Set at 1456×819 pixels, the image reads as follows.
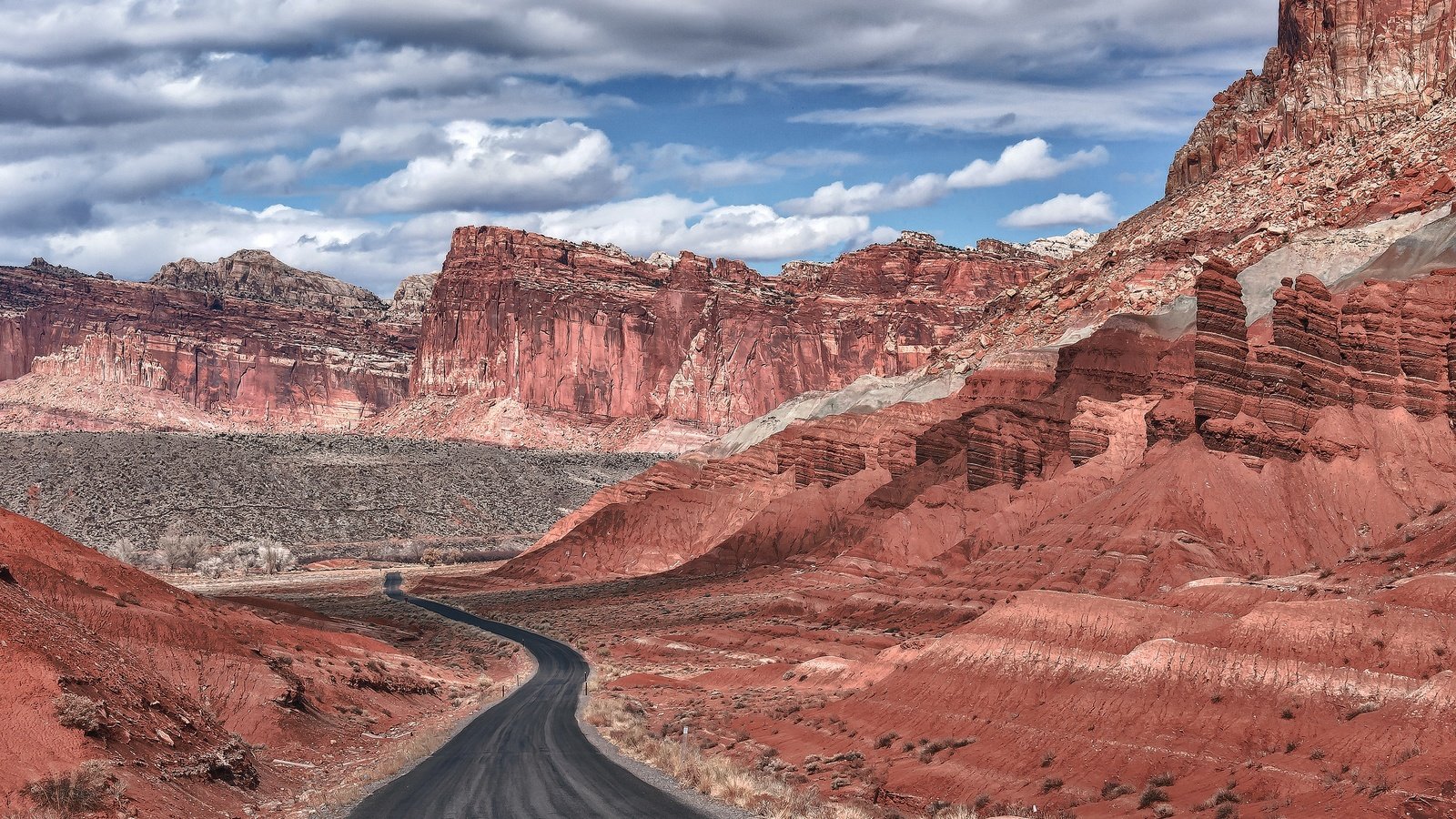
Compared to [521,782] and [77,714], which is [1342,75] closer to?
[521,782]

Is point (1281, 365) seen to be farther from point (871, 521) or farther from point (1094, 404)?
point (871, 521)

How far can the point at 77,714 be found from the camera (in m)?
21.8

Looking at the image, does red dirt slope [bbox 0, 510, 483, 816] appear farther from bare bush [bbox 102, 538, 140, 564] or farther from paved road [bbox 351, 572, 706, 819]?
bare bush [bbox 102, 538, 140, 564]

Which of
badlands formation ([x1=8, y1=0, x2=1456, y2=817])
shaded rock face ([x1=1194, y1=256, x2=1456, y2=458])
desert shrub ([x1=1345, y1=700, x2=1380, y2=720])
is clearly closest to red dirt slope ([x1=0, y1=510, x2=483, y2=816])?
badlands formation ([x1=8, y1=0, x2=1456, y2=817])

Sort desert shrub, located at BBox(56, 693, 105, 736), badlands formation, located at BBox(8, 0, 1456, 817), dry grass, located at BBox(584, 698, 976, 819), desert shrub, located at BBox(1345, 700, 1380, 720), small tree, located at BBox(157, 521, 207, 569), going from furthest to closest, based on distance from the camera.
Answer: small tree, located at BBox(157, 521, 207, 569)
badlands formation, located at BBox(8, 0, 1456, 817)
dry grass, located at BBox(584, 698, 976, 819)
desert shrub, located at BBox(1345, 700, 1380, 720)
desert shrub, located at BBox(56, 693, 105, 736)

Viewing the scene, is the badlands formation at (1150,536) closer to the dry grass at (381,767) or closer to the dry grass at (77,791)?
the dry grass at (381,767)

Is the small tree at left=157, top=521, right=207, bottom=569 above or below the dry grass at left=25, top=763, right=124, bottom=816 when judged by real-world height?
below

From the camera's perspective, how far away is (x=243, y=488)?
502ft

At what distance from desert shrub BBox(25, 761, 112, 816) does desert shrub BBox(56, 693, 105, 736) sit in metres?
1.17

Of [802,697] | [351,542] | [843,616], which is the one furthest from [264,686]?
[351,542]

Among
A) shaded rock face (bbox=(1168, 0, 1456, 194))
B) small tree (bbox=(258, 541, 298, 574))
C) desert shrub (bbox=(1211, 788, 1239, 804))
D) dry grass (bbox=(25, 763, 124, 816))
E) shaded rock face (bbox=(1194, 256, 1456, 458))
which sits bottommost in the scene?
small tree (bbox=(258, 541, 298, 574))

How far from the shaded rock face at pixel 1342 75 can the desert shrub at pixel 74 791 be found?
107 meters

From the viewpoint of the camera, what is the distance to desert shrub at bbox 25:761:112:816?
64.6 feet

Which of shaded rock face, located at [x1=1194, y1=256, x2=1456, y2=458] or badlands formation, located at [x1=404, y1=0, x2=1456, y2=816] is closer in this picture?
badlands formation, located at [x1=404, y1=0, x2=1456, y2=816]
